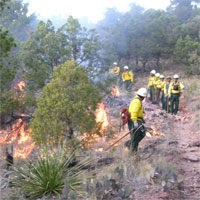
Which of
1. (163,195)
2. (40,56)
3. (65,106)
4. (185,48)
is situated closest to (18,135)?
(40,56)

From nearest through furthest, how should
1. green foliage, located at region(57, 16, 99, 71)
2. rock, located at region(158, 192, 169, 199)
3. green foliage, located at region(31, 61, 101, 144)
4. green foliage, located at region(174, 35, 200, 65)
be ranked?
rock, located at region(158, 192, 169, 199) < green foliage, located at region(31, 61, 101, 144) < green foliage, located at region(57, 16, 99, 71) < green foliage, located at region(174, 35, 200, 65)

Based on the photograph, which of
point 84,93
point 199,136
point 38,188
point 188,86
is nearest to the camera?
point 38,188

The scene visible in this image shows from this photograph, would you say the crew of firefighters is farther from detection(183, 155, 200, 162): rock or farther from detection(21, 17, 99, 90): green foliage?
detection(21, 17, 99, 90): green foliage

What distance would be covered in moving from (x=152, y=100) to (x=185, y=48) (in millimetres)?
10750

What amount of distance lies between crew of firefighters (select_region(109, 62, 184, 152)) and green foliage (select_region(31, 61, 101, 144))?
135 cm

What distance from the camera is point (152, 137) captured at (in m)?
8.52

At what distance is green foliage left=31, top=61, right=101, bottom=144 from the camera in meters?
6.67

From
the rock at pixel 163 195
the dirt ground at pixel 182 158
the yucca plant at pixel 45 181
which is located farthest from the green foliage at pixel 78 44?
the rock at pixel 163 195

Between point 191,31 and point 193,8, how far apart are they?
1113 centimetres

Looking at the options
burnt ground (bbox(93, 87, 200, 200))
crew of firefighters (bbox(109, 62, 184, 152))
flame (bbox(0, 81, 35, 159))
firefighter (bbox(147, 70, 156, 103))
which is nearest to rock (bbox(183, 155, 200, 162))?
burnt ground (bbox(93, 87, 200, 200))

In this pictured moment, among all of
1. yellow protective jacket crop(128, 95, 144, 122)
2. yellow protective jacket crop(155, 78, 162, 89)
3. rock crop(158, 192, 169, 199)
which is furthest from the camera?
yellow protective jacket crop(155, 78, 162, 89)

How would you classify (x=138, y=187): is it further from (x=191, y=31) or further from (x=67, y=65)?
(x=191, y=31)

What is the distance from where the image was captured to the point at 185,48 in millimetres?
23422

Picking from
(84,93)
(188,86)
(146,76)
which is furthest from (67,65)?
(146,76)
